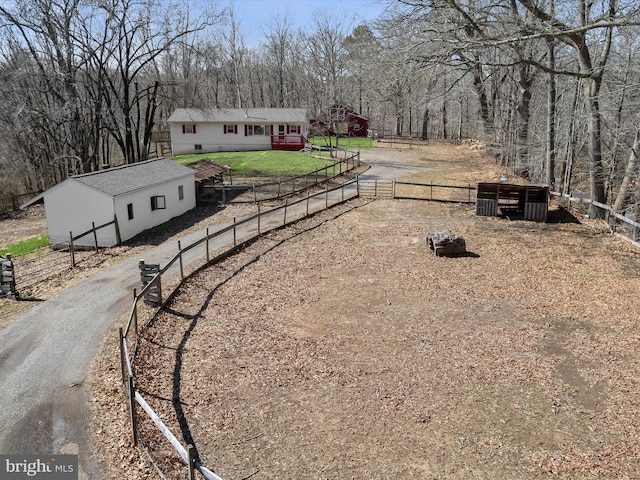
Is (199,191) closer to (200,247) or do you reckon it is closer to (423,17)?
(200,247)

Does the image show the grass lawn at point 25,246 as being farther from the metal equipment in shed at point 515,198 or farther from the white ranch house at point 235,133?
the white ranch house at point 235,133

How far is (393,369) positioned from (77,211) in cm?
1756

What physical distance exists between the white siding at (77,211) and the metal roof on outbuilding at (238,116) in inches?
1157

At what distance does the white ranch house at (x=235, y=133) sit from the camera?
167 feet

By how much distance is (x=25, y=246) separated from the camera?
2430 cm

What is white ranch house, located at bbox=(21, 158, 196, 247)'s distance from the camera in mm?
22312

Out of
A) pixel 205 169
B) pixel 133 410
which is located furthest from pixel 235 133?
pixel 133 410

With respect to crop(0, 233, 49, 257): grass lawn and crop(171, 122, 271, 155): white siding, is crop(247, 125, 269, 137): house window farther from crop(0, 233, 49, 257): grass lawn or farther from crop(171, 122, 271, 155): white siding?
crop(0, 233, 49, 257): grass lawn

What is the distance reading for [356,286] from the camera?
54.3ft

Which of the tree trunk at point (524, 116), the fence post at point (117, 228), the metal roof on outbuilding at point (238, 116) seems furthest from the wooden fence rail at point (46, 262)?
the metal roof on outbuilding at point (238, 116)

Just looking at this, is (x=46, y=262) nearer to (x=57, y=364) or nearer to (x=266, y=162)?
(x=57, y=364)

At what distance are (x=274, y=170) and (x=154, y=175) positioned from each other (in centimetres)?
1418

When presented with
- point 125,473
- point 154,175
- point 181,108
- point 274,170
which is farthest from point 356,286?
point 181,108

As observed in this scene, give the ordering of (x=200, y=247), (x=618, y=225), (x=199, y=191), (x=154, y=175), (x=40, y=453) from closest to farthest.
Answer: (x=40, y=453), (x=200, y=247), (x=618, y=225), (x=154, y=175), (x=199, y=191)
